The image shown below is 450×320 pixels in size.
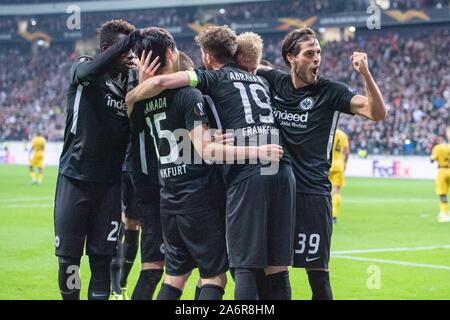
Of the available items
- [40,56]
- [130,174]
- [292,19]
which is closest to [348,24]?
[292,19]

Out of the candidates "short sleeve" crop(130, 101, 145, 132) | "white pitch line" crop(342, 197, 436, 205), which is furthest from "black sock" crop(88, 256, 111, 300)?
"white pitch line" crop(342, 197, 436, 205)

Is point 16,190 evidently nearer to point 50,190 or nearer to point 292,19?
point 50,190

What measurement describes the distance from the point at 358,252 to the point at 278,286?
659 cm

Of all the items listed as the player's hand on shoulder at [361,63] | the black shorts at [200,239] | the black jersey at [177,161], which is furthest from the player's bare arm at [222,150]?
the player's hand on shoulder at [361,63]

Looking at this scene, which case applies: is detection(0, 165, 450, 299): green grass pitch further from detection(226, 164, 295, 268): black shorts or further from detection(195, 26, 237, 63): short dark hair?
detection(195, 26, 237, 63): short dark hair

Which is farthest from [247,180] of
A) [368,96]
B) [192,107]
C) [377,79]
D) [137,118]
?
[377,79]

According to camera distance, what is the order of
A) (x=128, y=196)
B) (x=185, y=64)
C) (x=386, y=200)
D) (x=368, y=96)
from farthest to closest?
(x=386, y=200) → (x=128, y=196) → (x=185, y=64) → (x=368, y=96)

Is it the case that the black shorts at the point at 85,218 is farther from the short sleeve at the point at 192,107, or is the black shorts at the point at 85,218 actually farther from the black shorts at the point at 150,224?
the short sleeve at the point at 192,107

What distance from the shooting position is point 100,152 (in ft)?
20.5

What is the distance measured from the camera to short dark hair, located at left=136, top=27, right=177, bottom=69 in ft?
18.7

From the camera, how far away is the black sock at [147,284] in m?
6.32

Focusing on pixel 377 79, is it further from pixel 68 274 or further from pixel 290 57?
pixel 68 274

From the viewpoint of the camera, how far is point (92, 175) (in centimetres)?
622

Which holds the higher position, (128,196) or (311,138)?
(311,138)
